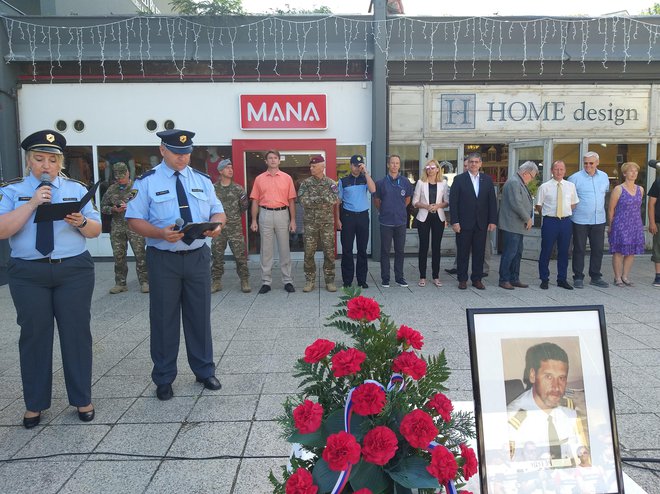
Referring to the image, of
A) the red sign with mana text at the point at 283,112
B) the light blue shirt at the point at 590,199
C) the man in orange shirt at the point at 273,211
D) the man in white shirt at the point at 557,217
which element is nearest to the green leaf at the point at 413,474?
the man in orange shirt at the point at 273,211

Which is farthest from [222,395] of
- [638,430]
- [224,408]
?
[638,430]

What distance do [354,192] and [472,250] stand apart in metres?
1.95

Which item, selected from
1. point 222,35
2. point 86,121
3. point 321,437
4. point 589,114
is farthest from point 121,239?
point 589,114

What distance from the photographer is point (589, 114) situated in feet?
33.3

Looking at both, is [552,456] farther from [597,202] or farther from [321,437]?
[597,202]

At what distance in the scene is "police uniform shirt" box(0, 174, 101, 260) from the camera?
3238 millimetres

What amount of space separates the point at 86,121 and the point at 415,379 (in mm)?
9946

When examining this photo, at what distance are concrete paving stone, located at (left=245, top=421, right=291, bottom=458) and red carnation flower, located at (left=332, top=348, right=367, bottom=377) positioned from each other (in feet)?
4.19

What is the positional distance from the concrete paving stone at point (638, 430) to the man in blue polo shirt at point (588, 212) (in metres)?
4.53

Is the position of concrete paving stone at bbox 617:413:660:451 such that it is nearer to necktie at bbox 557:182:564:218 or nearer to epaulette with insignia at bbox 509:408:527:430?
epaulette with insignia at bbox 509:408:527:430

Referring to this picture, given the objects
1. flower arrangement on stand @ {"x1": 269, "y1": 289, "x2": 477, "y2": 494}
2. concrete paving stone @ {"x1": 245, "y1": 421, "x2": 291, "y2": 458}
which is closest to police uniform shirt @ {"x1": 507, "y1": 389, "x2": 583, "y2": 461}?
flower arrangement on stand @ {"x1": 269, "y1": 289, "x2": 477, "y2": 494}

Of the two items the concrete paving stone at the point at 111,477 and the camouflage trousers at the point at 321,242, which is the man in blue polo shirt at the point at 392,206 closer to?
the camouflage trousers at the point at 321,242

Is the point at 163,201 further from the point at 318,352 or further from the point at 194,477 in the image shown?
the point at 318,352

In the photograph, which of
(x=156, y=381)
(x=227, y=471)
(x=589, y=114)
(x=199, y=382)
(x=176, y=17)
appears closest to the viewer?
(x=227, y=471)
